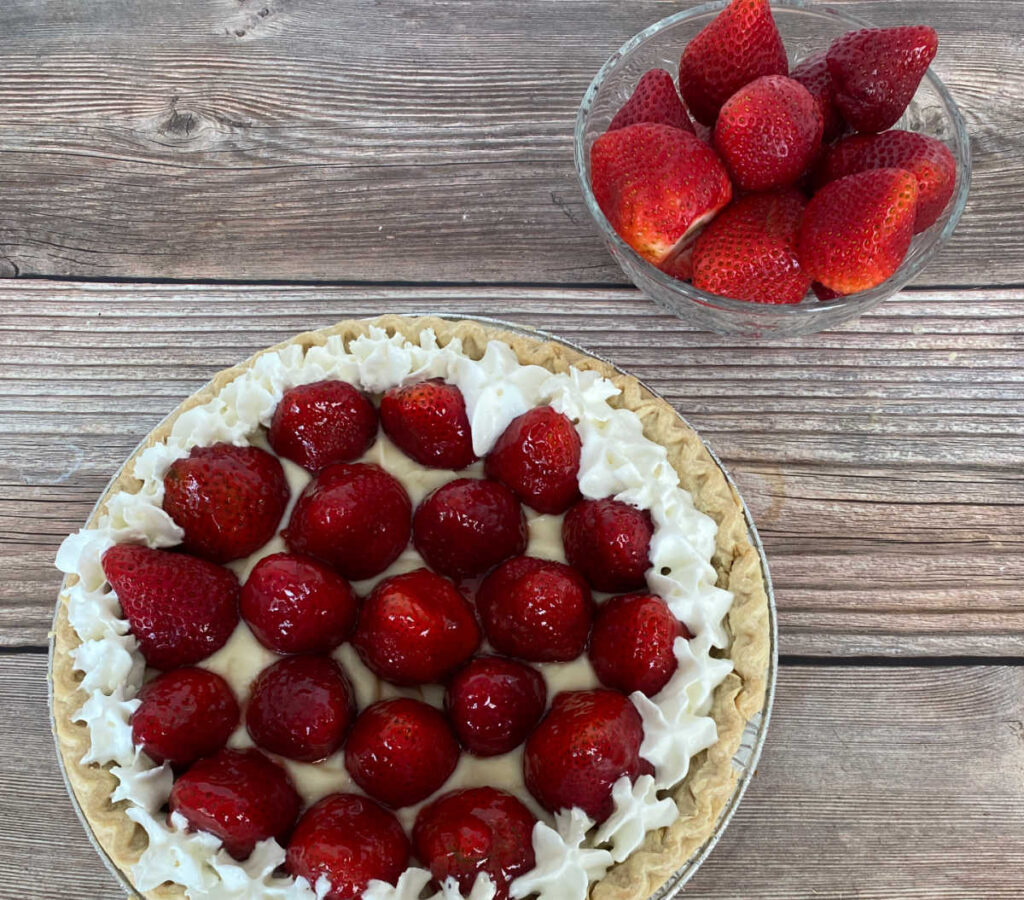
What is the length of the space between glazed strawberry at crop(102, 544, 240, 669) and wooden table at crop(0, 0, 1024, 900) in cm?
48

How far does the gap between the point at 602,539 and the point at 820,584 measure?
0.53m

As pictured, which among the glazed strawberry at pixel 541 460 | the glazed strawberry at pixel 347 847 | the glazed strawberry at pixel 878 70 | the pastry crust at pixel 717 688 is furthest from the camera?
the glazed strawberry at pixel 878 70

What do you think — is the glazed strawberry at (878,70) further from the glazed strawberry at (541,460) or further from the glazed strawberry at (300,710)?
the glazed strawberry at (300,710)

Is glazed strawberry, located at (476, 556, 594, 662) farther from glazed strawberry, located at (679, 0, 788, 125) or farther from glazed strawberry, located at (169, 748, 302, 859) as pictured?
glazed strawberry, located at (679, 0, 788, 125)

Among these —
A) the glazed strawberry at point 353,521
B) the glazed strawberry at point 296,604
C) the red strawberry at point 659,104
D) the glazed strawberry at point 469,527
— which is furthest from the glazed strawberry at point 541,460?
the red strawberry at point 659,104

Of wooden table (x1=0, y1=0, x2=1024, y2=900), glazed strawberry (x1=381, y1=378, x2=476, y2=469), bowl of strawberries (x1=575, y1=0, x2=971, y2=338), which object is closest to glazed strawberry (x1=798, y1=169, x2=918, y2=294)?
bowl of strawberries (x1=575, y1=0, x2=971, y2=338)

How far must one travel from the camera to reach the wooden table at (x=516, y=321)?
57.5 inches

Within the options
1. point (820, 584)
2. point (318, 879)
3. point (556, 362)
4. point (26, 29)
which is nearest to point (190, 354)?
point (556, 362)

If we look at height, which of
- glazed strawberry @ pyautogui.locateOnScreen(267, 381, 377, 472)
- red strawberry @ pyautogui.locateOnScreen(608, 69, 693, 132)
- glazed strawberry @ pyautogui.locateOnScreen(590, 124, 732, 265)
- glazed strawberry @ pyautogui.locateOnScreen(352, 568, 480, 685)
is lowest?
glazed strawberry @ pyautogui.locateOnScreen(352, 568, 480, 685)

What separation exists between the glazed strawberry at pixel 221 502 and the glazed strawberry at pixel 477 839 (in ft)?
1.50

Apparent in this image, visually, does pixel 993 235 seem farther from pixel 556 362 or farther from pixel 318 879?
pixel 318 879

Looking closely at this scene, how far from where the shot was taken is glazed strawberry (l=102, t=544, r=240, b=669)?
1188 millimetres

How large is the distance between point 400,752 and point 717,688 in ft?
1.46

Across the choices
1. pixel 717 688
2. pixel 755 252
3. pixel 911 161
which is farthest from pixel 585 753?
pixel 911 161
